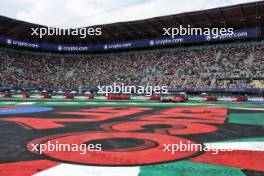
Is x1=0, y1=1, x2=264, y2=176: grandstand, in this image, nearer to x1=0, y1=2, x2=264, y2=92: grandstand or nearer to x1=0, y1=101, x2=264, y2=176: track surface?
x1=0, y1=101, x2=264, y2=176: track surface

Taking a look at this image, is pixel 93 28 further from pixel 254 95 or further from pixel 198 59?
pixel 254 95

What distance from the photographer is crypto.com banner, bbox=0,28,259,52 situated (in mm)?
50531

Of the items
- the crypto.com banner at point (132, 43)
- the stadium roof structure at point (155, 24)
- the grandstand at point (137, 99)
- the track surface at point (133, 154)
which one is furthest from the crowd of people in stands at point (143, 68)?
the track surface at point (133, 154)

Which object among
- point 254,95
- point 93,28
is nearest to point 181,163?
point 254,95

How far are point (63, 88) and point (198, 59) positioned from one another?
81.2ft

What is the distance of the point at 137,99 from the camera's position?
42.3m

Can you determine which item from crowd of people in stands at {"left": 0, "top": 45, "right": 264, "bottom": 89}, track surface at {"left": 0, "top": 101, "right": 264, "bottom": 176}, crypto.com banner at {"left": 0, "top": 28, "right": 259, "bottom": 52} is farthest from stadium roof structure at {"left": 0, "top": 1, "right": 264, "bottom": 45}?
track surface at {"left": 0, "top": 101, "right": 264, "bottom": 176}

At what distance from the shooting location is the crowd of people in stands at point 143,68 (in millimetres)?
48219

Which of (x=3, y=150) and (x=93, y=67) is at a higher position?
(x=93, y=67)

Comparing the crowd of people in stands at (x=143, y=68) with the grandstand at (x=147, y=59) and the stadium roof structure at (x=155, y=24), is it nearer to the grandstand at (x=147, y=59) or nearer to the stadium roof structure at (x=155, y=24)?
the grandstand at (x=147, y=59)

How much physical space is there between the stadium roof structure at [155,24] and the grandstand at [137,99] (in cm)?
17

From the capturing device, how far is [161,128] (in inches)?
510

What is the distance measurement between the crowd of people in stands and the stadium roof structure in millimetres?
3795

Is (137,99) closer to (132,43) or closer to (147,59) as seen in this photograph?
(147,59)
